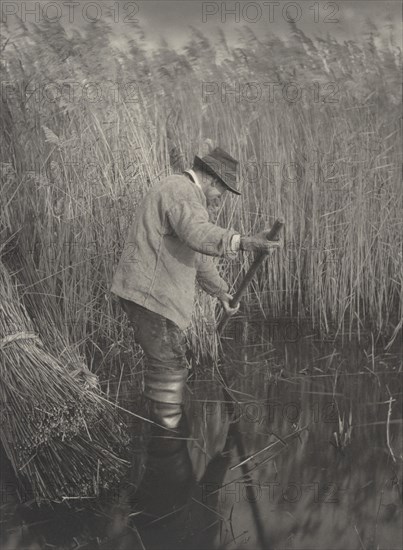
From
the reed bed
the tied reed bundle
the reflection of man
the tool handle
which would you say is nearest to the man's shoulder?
the reflection of man

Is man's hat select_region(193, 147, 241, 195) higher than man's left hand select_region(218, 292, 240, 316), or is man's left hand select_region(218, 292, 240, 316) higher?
man's hat select_region(193, 147, 241, 195)

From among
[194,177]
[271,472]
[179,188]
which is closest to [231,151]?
[194,177]

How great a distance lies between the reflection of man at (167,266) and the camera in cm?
299

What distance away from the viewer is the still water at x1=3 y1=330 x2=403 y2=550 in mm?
2434

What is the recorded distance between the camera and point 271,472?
2877mm

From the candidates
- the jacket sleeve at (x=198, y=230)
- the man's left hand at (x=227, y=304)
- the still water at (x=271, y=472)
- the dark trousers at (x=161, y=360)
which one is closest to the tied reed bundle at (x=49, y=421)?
the still water at (x=271, y=472)

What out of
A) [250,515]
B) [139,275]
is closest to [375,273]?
[139,275]

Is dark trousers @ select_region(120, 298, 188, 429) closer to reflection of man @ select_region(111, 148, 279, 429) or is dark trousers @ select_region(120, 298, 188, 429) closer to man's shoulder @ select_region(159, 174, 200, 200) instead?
reflection of man @ select_region(111, 148, 279, 429)

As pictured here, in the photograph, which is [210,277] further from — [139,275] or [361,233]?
[361,233]

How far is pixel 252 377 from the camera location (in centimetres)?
388

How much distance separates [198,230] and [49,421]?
2.90ft

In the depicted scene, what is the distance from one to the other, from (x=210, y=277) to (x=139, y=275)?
1.39 ft

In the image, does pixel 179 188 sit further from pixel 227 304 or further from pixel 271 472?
pixel 271 472

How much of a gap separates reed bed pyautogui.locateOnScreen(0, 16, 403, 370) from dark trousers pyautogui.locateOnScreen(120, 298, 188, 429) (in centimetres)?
45
